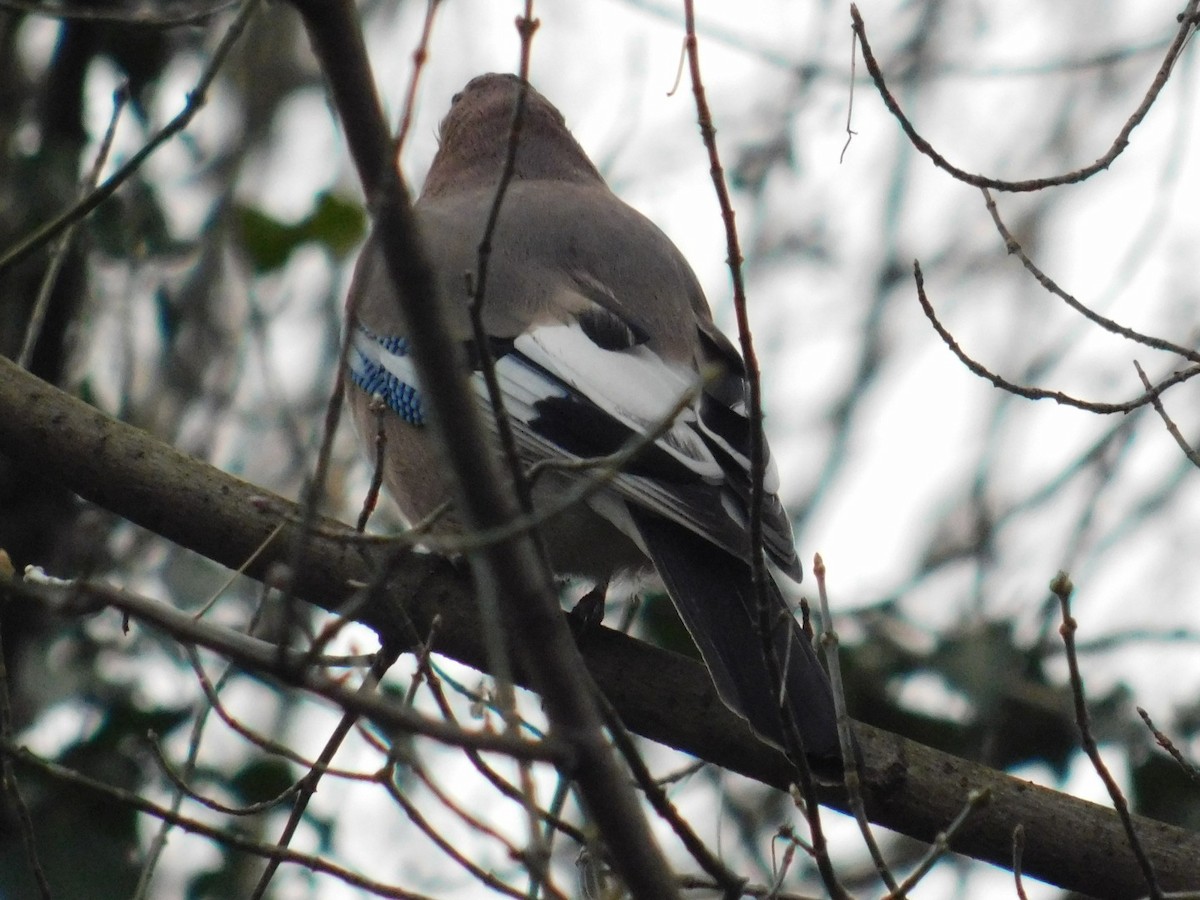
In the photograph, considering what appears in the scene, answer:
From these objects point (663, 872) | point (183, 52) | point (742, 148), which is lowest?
point (663, 872)

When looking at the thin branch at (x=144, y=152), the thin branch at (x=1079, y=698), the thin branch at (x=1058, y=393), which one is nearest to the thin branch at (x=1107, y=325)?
the thin branch at (x=1058, y=393)

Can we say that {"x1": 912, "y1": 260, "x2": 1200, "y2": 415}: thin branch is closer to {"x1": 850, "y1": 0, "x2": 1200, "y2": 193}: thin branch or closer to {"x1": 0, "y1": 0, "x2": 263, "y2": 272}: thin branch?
{"x1": 850, "y1": 0, "x2": 1200, "y2": 193}: thin branch

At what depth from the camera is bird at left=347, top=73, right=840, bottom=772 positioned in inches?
154

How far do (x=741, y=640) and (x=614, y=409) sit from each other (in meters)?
0.87

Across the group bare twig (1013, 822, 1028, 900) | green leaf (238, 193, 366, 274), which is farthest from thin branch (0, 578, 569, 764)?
green leaf (238, 193, 366, 274)

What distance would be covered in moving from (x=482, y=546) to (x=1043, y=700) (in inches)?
166

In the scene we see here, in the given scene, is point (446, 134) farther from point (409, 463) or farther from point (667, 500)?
point (667, 500)

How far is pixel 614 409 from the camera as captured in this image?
15.0 ft

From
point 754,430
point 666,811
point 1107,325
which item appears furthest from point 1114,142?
point 666,811

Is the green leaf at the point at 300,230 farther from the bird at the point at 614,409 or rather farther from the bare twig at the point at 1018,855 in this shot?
the bare twig at the point at 1018,855

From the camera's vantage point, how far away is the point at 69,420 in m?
3.93

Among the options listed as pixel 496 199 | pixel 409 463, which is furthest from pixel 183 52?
pixel 496 199

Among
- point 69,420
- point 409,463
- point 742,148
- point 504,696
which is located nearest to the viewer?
point 504,696

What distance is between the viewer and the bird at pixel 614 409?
3.92 metres
